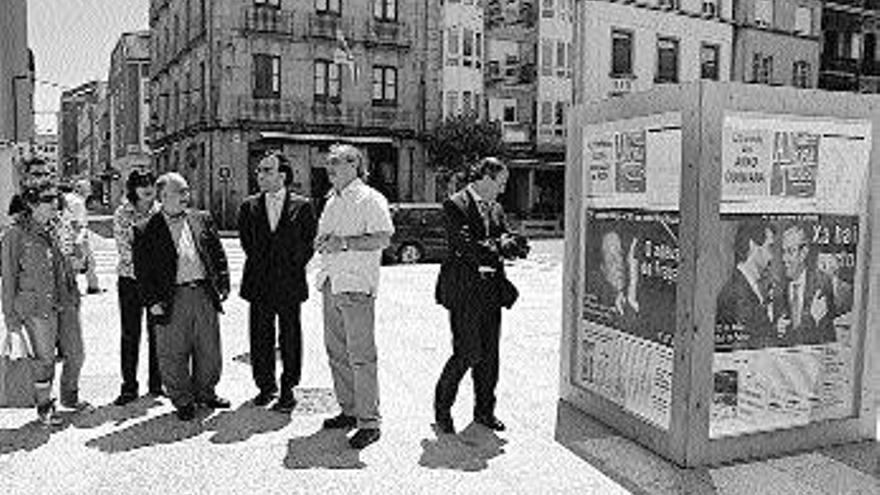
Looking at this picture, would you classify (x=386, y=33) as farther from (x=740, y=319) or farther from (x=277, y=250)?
(x=740, y=319)

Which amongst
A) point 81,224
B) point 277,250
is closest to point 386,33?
point 81,224

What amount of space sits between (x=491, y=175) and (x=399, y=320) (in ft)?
17.1

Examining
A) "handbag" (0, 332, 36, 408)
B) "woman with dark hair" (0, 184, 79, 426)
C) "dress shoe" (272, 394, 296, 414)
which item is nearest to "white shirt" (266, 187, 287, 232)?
"dress shoe" (272, 394, 296, 414)

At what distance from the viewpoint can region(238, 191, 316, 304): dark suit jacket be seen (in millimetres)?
5949

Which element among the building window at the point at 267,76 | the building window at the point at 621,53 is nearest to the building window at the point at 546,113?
the building window at the point at 621,53

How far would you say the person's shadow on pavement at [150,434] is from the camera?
5230mm

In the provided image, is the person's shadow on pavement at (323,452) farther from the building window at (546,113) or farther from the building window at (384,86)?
the building window at (546,113)

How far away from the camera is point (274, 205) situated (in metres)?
6.05

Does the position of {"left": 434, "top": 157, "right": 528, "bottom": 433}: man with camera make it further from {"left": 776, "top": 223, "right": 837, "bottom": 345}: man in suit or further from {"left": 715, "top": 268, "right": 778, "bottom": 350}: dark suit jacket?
{"left": 776, "top": 223, "right": 837, "bottom": 345}: man in suit

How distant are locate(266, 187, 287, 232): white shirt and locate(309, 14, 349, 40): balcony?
27650 millimetres

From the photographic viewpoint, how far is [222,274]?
6.11m

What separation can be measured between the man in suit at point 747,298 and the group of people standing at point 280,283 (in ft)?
4.76

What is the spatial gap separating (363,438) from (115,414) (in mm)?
2053

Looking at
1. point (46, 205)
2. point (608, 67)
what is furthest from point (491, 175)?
point (608, 67)
